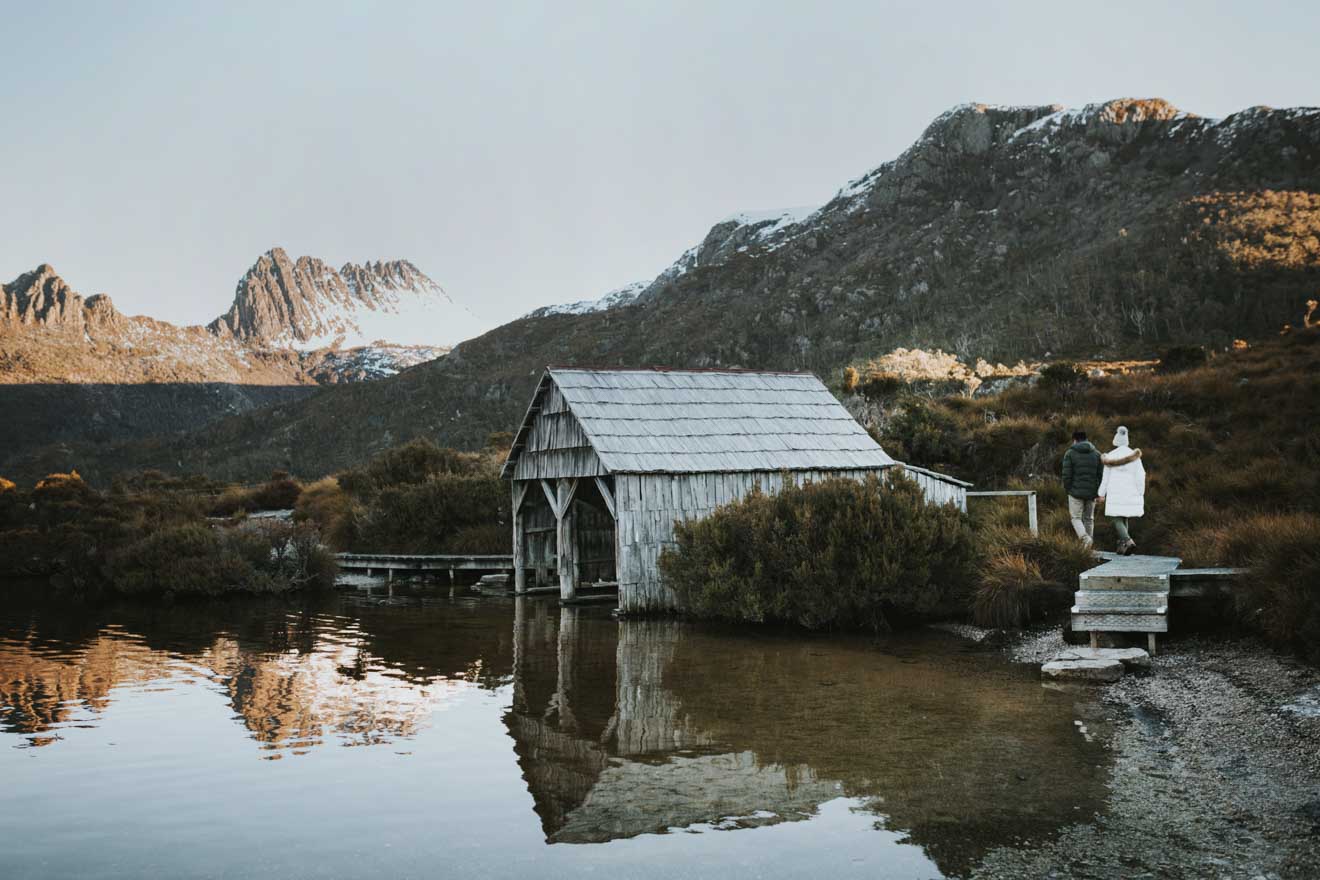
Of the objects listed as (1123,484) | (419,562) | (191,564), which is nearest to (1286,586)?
(1123,484)

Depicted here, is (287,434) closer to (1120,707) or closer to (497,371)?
(497,371)

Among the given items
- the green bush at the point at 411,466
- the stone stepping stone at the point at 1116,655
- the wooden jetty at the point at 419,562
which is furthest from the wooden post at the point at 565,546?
the green bush at the point at 411,466

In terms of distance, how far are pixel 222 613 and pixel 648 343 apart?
77.9 m

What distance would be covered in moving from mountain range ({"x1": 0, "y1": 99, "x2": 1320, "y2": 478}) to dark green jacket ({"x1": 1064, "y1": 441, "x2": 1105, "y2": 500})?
1783 inches

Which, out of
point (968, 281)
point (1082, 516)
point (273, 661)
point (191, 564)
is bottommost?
point (273, 661)

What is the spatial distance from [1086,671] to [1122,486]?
17.9 ft

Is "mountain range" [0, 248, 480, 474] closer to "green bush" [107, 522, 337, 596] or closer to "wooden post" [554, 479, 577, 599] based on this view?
"green bush" [107, 522, 337, 596]

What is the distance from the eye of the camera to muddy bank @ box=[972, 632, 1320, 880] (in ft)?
18.6

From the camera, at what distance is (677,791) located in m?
7.45

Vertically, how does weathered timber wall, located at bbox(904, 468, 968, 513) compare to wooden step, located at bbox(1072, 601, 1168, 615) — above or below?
above

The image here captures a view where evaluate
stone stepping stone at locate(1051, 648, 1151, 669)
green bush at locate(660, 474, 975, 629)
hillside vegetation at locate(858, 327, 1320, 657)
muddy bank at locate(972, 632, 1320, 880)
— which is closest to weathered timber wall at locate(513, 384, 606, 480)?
green bush at locate(660, 474, 975, 629)

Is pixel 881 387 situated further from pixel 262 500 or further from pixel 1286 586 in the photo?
pixel 1286 586

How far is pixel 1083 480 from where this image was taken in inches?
592

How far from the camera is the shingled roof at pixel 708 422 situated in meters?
17.5
